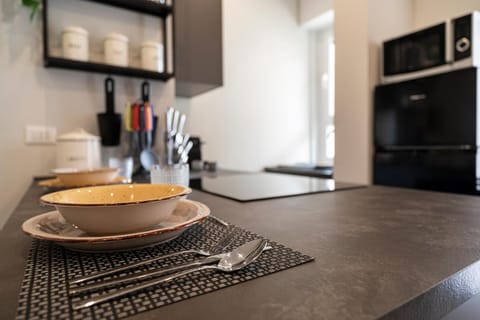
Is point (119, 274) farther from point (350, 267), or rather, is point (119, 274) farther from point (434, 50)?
point (434, 50)

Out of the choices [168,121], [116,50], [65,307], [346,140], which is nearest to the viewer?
[65,307]

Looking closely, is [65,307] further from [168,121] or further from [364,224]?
[168,121]

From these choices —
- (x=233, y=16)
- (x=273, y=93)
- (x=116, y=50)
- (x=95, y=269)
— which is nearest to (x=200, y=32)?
(x=116, y=50)

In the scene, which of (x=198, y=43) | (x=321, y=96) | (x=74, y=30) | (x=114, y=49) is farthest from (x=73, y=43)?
(x=321, y=96)

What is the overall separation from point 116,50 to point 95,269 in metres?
1.40

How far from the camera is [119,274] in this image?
1.12 feet

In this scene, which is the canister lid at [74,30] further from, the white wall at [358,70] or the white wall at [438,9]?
the white wall at [438,9]

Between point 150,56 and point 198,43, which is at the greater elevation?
point 198,43

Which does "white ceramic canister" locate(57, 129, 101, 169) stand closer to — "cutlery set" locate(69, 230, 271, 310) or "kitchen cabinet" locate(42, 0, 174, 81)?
"kitchen cabinet" locate(42, 0, 174, 81)

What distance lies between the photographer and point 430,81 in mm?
1811

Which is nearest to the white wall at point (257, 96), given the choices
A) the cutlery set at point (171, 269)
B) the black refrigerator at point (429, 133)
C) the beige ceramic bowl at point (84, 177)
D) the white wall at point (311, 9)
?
the white wall at point (311, 9)

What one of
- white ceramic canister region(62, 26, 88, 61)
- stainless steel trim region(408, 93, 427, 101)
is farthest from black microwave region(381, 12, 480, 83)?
white ceramic canister region(62, 26, 88, 61)

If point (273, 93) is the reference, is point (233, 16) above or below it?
above

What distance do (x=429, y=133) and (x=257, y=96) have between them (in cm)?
150
